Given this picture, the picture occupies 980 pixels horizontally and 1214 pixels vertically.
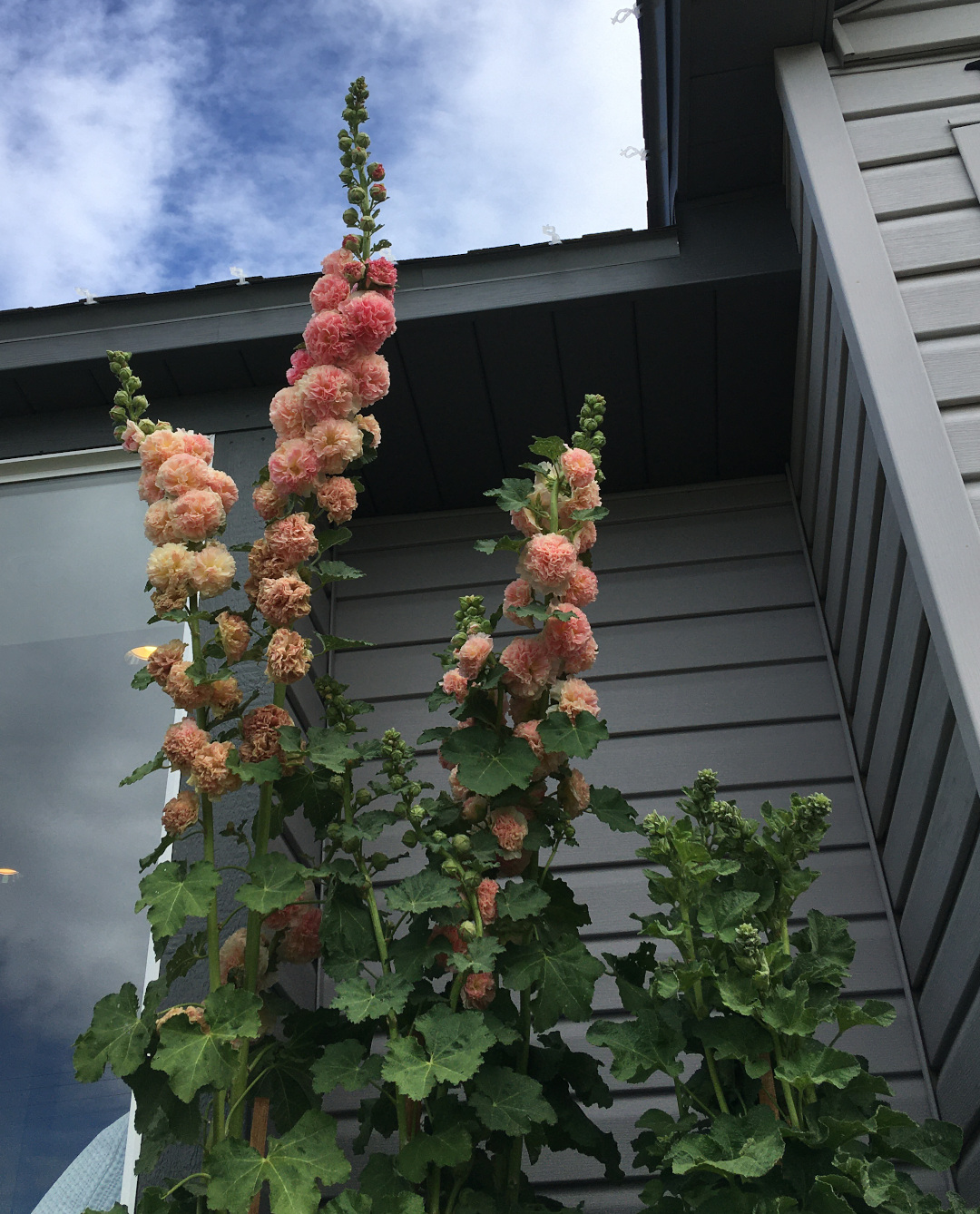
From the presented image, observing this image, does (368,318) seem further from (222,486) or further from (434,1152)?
(434,1152)

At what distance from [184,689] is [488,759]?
0.43 metres

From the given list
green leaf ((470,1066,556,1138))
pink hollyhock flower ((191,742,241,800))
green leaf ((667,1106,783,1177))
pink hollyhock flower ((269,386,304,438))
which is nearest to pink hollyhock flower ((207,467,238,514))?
pink hollyhock flower ((269,386,304,438))

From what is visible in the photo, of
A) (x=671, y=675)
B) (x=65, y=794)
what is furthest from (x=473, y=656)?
(x=671, y=675)

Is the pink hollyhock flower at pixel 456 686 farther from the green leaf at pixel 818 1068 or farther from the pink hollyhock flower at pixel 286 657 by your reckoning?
the green leaf at pixel 818 1068

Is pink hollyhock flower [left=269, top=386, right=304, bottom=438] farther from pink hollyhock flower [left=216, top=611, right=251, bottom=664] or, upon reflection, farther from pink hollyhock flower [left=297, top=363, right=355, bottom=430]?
pink hollyhock flower [left=216, top=611, right=251, bottom=664]

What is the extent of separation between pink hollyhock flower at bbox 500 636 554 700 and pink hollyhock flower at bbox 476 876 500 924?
28cm

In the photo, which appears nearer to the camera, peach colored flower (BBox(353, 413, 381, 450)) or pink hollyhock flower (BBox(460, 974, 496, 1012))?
pink hollyhock flower (BBox(460, 974, 496, 1012))

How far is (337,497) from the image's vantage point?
→ 5.25 feet

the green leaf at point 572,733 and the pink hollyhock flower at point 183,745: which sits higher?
the pink hollyhock flower at point 183,745

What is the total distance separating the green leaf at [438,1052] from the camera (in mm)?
Result: 1216

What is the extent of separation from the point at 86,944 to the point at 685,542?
168 centimetres

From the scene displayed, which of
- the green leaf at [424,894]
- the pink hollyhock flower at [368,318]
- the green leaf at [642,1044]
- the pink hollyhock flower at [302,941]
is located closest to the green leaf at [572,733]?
the green leaf at [424,894]

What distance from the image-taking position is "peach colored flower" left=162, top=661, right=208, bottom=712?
4.75 ft

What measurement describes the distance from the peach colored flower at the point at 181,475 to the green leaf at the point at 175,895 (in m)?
0.54
